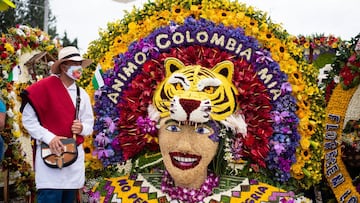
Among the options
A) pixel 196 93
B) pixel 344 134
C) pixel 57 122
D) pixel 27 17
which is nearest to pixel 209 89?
pixel 196 93

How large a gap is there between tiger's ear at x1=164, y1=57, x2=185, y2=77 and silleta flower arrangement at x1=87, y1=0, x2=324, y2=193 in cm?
7

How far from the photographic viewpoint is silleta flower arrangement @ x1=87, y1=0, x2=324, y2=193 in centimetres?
417

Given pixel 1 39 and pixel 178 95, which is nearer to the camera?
pixel 178 95

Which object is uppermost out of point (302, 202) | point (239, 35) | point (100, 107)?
point (239, 35)

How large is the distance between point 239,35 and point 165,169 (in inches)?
52.7

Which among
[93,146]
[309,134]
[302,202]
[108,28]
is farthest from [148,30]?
[302,202]

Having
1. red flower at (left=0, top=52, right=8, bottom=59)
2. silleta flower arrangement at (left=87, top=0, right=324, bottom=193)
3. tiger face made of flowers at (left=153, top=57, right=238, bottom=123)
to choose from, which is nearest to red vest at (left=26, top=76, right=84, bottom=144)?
silleta flower arrangement at (left=87, top=0, right=324, bottom=193)

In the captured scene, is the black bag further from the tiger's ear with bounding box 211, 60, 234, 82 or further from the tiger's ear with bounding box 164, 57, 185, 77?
the tiger's ear with bounding box 211, 60, 234, 82

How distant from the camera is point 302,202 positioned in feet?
13.5

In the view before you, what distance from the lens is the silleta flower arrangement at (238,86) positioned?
4.17m

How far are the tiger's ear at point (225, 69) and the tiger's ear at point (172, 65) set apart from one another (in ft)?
0.96

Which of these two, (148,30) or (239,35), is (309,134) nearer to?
(239,35)

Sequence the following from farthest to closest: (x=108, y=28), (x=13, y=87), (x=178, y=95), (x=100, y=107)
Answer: (x=13, y=87)
(x=108, y=28)
(x=100, y=107)
(x=178, y=95)

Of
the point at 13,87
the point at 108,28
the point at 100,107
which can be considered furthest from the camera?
the point at 13,87
